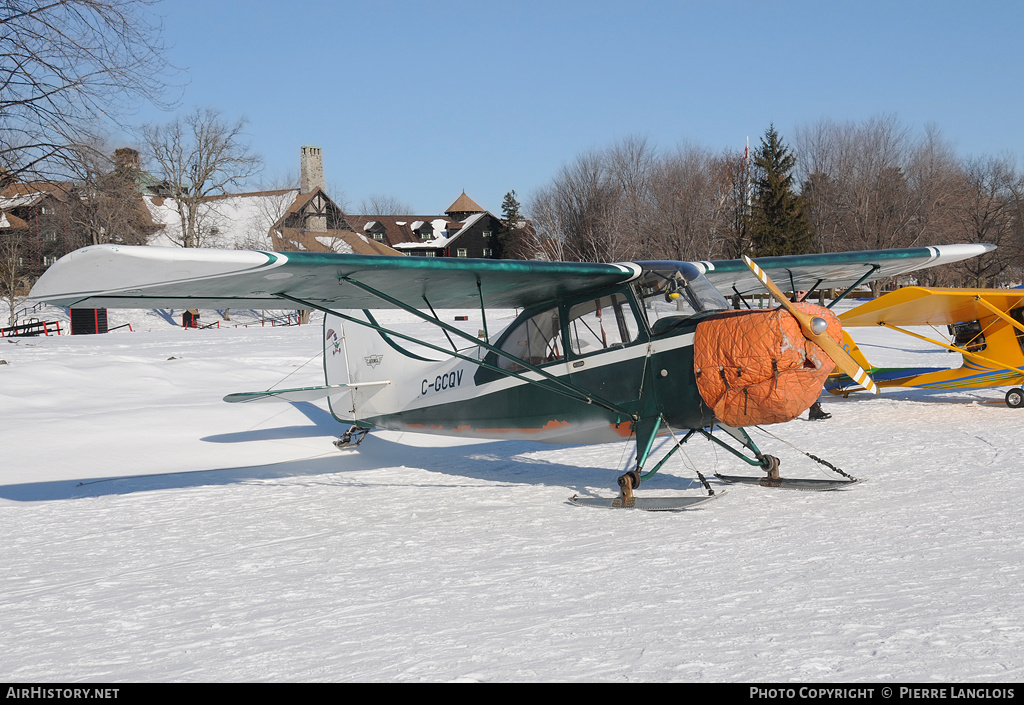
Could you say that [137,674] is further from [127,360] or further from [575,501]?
[127,360]

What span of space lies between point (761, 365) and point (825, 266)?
4.12 meters

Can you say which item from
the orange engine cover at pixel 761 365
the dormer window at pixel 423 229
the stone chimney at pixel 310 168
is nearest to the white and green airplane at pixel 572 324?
the orange engine cover at pixel 761 365

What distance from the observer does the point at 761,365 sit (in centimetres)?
611

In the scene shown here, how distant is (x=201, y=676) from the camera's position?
3572 mm

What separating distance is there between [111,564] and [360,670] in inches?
149

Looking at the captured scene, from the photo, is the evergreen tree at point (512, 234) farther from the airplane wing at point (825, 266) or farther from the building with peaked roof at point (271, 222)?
the airplane wing at point (825, 266)

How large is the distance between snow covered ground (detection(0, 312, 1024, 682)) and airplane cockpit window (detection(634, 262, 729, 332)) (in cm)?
186

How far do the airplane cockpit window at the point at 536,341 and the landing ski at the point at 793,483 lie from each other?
2.34 m

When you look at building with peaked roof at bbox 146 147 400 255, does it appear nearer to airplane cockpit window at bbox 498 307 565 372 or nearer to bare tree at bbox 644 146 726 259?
bare tree at bbox 644 146 726 259

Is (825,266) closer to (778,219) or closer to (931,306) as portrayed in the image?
(931,306)

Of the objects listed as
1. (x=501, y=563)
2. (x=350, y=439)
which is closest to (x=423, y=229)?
(x=350, y=439)

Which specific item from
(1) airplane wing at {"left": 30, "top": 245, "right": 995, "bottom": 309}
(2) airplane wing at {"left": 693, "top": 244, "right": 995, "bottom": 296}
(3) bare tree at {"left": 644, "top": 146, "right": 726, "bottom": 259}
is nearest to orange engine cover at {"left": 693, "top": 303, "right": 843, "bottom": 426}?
(1) airplane wing at {"left": 30, "top": 245, "right": 995, "bottom": 309}

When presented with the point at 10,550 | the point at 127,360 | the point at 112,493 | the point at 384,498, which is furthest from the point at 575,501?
the point at 127,360

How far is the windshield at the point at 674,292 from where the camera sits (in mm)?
7152
